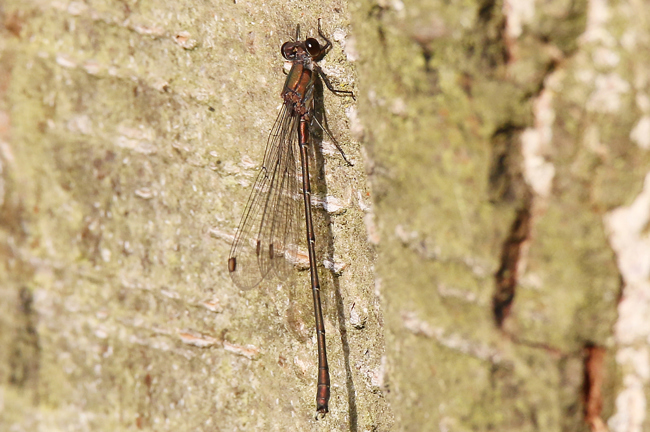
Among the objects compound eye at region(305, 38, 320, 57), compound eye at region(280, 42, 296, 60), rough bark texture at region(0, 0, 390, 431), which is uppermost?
compound eye at region(305, 38, 320, 57)

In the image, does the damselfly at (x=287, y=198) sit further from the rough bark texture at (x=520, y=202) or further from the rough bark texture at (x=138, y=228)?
the rough bark texture at (x=520, y=202)

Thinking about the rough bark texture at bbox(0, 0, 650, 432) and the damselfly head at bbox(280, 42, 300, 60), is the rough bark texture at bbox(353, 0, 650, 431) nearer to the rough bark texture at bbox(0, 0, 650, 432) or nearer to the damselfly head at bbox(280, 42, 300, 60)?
the rough bark texture at bbox(0, 0, 650, 432)

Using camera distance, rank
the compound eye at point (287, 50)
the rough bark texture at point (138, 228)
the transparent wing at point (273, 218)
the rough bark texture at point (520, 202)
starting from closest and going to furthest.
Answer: the rough bark texture at point (520, 202)
the rough bark texture at point (138, 228)
the transparent wing at point (273, 218)
the compound eye at point (287, 50)

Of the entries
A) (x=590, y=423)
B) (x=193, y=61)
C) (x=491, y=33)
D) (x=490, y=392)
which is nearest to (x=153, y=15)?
(x=193, y=61)

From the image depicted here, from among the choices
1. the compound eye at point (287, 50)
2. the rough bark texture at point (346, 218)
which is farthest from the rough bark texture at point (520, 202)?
the compound eye at point (287, 50)

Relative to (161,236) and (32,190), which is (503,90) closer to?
(161,236)

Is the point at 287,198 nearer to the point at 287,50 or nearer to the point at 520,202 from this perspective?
the point at 287,50

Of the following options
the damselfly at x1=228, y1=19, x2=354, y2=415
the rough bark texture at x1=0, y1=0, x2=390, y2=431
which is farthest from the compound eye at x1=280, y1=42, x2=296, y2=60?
the rough bark texture at x1=0, y1=0, x2=390, y2=431
